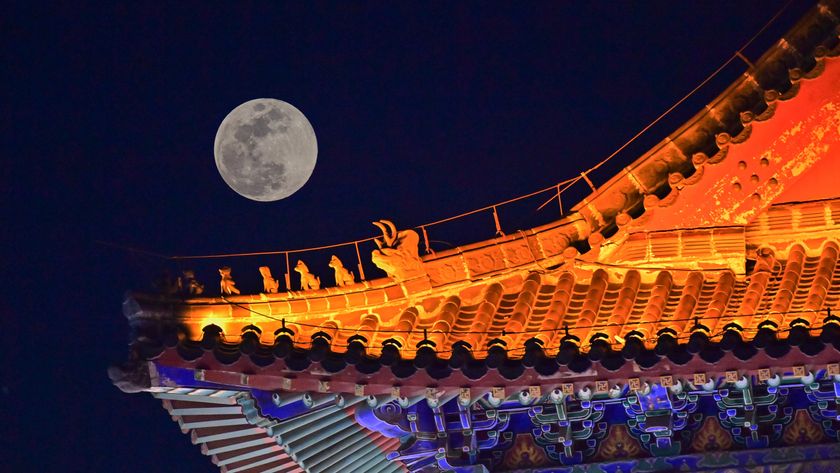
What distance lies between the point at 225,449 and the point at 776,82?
143 inches

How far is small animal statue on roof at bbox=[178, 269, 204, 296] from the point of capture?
6149 millimetres

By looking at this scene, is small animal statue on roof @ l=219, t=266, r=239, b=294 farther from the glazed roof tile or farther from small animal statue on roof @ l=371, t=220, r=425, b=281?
small animal statue on roof @ l=371, t=220, r=425, b=281

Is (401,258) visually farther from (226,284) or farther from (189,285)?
(189,285)

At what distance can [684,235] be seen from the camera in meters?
6.41

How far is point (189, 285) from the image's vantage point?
6.23 meters

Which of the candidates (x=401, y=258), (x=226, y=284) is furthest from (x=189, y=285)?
(x=401, y=258)

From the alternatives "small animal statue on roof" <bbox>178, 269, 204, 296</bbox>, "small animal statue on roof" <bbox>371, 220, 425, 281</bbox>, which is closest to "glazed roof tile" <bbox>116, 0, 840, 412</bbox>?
"small animal statue on roof" <bbox>371, 220, 425, 281</bbox>

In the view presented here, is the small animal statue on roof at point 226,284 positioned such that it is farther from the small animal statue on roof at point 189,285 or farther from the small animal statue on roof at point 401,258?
the small animal statue on roof at point 401,258

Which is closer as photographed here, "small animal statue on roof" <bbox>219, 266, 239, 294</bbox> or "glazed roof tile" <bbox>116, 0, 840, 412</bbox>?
"glazed roof tile" <bbox>116, 0, 840, 412</bbox>

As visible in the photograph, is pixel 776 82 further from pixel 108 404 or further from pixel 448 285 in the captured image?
pixel 108 404

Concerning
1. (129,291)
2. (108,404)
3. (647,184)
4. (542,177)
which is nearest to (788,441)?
(647,184)

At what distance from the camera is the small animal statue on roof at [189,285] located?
6.15 m

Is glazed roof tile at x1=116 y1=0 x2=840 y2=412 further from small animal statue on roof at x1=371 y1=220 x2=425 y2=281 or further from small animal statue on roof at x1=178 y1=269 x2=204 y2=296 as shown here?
small animal statue on roof at x1=178 y1=269 x2=204 y2=296

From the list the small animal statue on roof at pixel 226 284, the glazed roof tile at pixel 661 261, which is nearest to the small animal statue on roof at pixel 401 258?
the glazed roof tile at pixel 661 261
